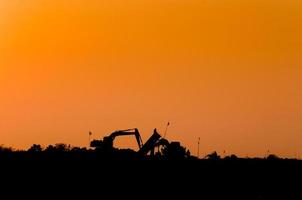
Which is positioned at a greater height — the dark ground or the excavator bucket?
the excavator bucket

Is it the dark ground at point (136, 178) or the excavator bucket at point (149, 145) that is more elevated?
the excavator bucket at point (149, 145)

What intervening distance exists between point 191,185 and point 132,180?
3358mm

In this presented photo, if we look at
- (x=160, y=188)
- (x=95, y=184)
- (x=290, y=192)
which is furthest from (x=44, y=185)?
(x=290, y=192)

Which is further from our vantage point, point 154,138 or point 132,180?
point 154,138

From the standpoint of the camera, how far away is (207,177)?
61188mm

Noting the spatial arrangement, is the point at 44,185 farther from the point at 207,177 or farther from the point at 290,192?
the point at 290,192

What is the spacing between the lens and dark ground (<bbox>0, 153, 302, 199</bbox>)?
184ft

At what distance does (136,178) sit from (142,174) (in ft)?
3.31

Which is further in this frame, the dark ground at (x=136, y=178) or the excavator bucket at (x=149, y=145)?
the excavator bucket at (x=149, y=145)

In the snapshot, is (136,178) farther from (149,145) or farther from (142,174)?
(149,145)

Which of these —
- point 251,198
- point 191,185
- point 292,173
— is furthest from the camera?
point 292,173

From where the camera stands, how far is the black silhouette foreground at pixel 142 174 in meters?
56.5

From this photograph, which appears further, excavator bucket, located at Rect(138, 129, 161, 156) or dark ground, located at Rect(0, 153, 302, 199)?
excavator bucket, located at Rect(138, 129, 161, 156)

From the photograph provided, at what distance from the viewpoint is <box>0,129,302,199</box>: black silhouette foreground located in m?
56.5
